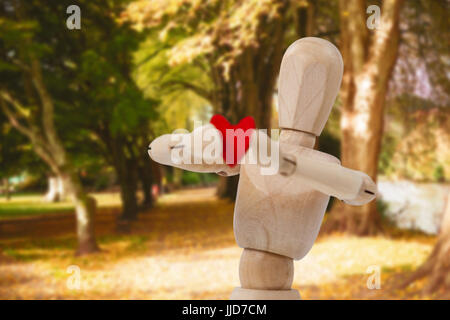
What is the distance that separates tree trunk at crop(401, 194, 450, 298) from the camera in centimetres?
564

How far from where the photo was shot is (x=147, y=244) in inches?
497

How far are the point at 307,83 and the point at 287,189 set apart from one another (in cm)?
44

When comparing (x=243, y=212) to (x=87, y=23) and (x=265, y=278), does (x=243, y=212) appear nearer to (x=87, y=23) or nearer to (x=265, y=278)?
(x=265, y=278)

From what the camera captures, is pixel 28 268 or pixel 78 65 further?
pixel 78 65

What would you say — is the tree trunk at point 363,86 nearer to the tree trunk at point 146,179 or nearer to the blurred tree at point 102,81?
the blurred tree at point 102,81

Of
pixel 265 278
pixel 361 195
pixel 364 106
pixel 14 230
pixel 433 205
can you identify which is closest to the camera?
pixel 361 195

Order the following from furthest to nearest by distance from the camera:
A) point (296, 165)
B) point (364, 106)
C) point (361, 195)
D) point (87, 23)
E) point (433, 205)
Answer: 1. point (433, 205)
2. point (87, 23)
3. point (364, 106)
4. point (361, 195)
5. point (296, 165)

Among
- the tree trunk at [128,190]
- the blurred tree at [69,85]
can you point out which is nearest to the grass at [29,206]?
the tree trunk at [128,190]

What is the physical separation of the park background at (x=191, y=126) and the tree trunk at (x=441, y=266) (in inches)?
0.6

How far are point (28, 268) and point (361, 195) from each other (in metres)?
9.39

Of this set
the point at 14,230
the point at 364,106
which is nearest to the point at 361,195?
the point at 364,106

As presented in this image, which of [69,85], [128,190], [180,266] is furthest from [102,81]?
[180,266]
